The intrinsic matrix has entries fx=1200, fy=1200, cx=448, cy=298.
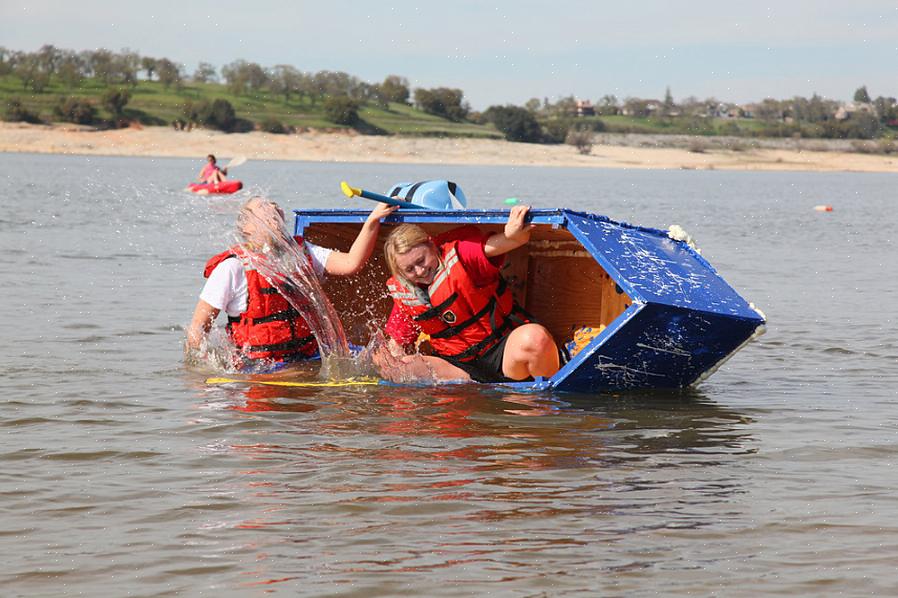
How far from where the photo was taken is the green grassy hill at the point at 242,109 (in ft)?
271

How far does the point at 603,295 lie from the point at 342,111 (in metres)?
82.7

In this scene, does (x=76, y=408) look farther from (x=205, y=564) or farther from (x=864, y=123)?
(x=864, y=123)

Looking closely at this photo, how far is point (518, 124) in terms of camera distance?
9575cm

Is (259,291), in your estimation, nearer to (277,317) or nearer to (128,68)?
(277,317)

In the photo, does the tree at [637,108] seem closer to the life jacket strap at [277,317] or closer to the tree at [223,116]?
the tree at [223,116]

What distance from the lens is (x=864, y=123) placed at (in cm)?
10650

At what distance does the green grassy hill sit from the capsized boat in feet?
244

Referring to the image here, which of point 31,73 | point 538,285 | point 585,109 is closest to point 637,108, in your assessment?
point 585,109

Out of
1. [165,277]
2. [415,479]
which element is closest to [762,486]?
[415,479]

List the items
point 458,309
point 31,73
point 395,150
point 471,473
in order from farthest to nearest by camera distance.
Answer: point 31,73 → point 395,150 → point 458,309 → point 471,473

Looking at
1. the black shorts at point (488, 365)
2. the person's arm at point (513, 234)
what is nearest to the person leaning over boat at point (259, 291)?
the person's arm at point (513, 234)

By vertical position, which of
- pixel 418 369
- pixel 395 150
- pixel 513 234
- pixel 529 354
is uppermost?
pixel 395 150

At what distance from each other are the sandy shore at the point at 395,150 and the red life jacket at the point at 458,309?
70.6 m

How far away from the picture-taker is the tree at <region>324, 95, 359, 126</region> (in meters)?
88.9
